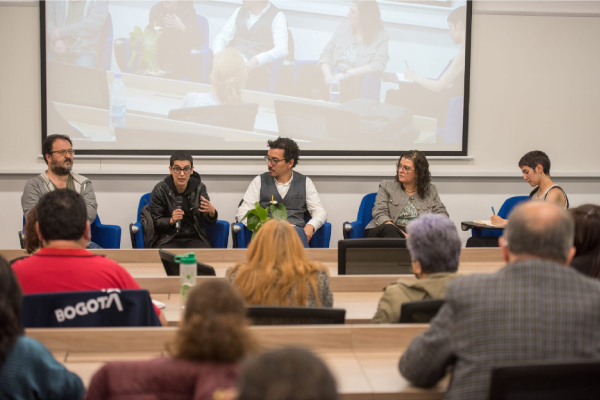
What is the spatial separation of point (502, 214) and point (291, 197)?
191cm

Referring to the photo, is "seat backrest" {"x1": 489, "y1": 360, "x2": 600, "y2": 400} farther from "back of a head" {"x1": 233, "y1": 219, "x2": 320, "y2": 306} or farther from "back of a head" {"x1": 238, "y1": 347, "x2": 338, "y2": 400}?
"back of a head" {"x1": 233, "y1": 219, "x2": 320, "y2": 306}

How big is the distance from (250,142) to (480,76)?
2215mm

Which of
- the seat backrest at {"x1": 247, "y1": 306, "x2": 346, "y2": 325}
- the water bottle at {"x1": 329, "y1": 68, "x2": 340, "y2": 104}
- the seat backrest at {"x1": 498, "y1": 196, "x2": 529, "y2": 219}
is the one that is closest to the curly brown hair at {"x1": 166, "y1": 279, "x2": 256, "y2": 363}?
the seat backrest at {"x1": 247, "y1": 306, "x2": 346, "y2": 325}

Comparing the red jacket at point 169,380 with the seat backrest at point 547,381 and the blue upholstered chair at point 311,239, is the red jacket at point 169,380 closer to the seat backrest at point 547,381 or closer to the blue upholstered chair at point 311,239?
the seat backrest at point 547,381

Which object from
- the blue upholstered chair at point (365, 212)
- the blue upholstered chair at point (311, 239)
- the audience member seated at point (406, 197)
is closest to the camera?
the blue upholstered chair at point (311, 239)

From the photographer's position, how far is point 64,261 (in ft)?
6.91

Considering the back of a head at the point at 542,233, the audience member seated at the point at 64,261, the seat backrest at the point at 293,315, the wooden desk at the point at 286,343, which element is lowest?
the wooden desk at the point at 286,343

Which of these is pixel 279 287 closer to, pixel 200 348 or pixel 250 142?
pixel 200 348

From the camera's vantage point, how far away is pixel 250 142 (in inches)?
213

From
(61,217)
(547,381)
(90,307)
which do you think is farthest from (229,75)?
(547,381)

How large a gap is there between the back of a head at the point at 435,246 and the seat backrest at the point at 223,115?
11.5 ft

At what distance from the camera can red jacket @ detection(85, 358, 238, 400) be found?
1189 mm

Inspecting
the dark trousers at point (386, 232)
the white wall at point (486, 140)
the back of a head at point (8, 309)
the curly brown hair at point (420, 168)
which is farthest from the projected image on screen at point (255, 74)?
the back of a head at point (8, 309)

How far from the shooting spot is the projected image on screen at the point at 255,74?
5258 millimetres
